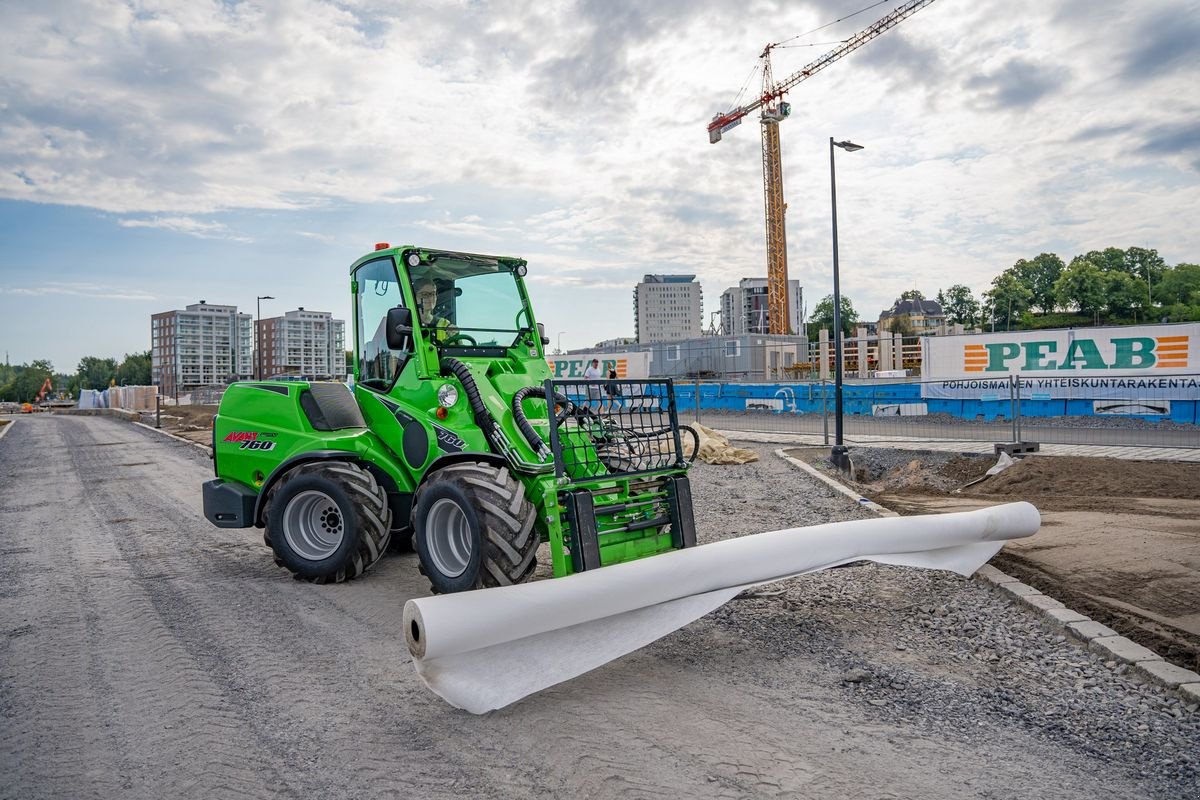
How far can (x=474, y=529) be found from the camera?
17.8 feet

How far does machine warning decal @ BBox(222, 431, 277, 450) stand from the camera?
7.70 meters

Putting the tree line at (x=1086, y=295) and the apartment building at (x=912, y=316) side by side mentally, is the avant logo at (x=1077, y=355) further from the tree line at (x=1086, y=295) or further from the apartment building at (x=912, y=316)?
the apartment building at (x=912, y=316)

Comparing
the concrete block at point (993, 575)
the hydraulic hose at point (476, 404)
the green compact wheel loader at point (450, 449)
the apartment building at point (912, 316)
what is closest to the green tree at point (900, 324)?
the apartment building at point (912, 316)

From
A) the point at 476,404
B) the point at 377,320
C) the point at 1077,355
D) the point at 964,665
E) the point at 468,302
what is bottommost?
the point at 964,665

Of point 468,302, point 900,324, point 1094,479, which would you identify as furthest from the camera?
point 900,324

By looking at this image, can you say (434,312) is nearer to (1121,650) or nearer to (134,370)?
(1121,650)

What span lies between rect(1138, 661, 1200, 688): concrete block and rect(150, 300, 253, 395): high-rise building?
3856 inches

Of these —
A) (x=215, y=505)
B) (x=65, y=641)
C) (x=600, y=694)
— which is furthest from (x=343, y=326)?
(x=600, y=694)

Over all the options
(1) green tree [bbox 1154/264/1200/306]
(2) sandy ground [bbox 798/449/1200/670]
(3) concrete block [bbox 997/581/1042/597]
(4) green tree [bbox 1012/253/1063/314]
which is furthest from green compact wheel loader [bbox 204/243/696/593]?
(4) green tree [bbox 1012/253/1063/314]

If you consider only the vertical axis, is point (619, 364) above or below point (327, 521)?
above

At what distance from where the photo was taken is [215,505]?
7844 millimetres

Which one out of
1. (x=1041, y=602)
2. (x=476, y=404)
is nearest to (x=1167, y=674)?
(x=1041, y=602)

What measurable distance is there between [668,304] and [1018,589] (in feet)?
539

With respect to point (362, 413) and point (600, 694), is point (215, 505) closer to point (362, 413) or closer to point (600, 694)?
point (362, 413)
